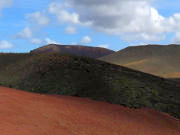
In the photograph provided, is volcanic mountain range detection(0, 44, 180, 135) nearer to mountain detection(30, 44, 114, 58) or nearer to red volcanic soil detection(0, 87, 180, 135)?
red volcanic soil detection(0, 87, 180, 135)

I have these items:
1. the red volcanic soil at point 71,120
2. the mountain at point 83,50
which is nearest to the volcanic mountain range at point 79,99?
the red volcanic soil at point 71,120

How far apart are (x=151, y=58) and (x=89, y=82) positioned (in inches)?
2524

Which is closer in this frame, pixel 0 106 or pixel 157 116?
pixel 0 106

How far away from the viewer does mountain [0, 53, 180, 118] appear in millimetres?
16406

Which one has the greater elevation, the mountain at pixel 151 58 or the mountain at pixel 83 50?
the mountain at pixel 83 50

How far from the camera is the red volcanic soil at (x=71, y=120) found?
7032 mm

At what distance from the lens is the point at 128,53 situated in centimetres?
9250

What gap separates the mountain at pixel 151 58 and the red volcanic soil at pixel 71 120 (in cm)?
5048

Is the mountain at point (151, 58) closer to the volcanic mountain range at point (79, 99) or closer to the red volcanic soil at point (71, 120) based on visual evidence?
the volcanic mountain range at point (79, 99)

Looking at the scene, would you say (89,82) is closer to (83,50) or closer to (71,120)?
(71,120)

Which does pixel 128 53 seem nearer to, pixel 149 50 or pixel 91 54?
pixel 149 50

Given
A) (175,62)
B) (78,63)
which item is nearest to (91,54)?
(175,62)

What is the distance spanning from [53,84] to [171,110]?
7777mm

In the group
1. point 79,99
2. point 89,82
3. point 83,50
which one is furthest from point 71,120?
point 83,50
